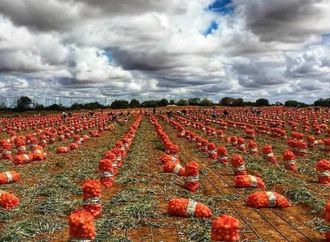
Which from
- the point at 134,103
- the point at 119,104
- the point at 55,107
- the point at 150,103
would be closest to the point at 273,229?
the point at 55,107

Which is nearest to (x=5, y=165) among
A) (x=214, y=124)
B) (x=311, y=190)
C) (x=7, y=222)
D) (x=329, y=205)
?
(x=7, y=222)

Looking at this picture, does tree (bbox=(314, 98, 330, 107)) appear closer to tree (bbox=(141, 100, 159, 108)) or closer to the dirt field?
tree (bbox=(141, 100, 159, 108))

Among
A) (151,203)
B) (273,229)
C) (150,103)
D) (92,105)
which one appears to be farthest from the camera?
(150,103)

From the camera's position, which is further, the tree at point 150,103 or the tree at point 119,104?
the tree at point 150,103

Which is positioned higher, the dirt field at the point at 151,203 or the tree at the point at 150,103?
the tree at the point at 150,103

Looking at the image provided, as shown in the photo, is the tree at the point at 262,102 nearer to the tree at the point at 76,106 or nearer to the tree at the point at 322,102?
the tree at the point at 322,102

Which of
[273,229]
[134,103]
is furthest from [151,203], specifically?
[134,103]

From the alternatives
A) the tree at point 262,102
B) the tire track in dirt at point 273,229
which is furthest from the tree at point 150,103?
the tire track in dirt at point 273,229

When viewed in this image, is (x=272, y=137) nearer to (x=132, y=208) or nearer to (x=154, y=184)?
(x=154, y=184)

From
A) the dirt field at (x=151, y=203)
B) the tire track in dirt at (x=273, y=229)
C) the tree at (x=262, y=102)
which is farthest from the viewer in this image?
the tree at (x=262, y=102)

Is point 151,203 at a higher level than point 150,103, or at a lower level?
lower

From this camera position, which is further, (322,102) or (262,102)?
(262,102)

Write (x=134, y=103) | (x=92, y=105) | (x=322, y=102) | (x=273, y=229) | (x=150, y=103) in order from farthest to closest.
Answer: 1. (x=150, y=103)
2. (x=134, y=103)
3. (x=92, y=105)
4. (x=322, y=102)
5. (x=273, y=229)

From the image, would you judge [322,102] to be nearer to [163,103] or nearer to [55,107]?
[163,103]
